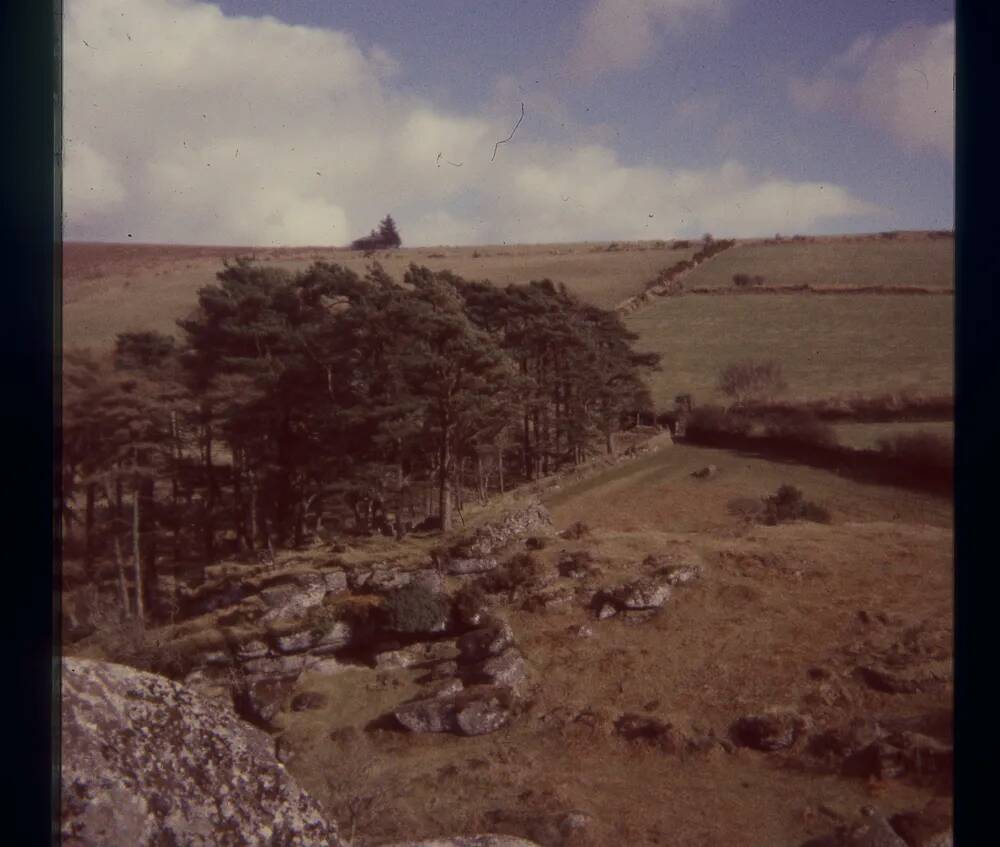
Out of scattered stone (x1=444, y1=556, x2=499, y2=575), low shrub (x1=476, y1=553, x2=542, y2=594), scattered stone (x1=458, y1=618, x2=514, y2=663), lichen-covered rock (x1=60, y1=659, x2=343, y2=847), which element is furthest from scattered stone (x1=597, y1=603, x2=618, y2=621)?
lichen-covered rock (x1=60, y1=659, x2=343, y2=847)

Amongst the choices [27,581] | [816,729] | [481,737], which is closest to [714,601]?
[816,729]

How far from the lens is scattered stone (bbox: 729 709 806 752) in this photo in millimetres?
5998

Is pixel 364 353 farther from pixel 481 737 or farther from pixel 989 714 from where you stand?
pixel 989 714

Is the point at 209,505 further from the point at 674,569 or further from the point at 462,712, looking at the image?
the point at 674,569

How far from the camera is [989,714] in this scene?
4.19 m

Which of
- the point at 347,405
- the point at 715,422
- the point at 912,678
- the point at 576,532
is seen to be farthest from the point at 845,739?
the point at 347,405

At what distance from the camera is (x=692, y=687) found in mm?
6590

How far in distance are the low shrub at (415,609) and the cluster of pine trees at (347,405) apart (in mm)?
1416

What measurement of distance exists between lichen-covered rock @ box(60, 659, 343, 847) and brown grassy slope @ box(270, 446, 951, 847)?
1.44 metres

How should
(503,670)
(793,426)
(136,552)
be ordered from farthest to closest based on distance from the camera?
(793,426) → (136,552) → (503,670)

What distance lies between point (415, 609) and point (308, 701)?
1.56m

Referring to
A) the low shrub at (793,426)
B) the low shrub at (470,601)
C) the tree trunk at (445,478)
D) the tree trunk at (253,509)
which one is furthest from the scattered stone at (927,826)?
the tree trunk at (253,509)

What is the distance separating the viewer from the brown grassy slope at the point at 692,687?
544 cm

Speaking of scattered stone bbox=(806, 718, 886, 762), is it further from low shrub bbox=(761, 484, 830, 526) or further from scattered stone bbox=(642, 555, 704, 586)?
low shrub bbox=(761, 484, 830, 526)
